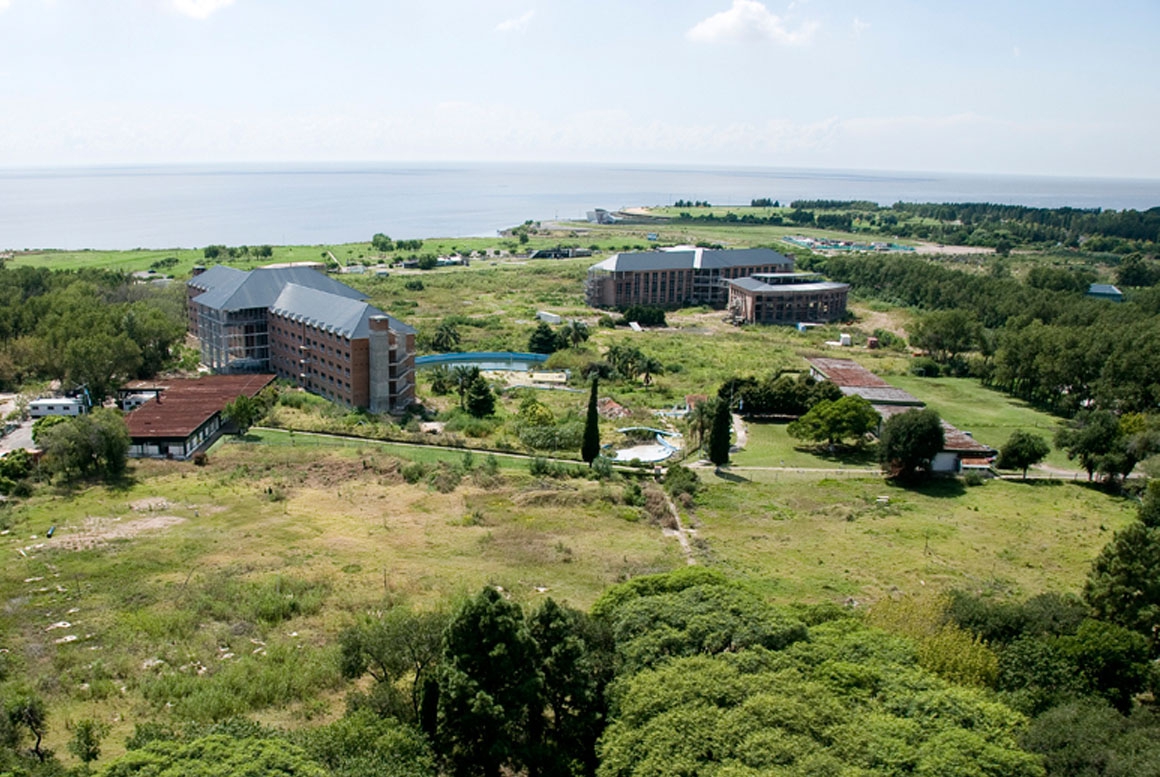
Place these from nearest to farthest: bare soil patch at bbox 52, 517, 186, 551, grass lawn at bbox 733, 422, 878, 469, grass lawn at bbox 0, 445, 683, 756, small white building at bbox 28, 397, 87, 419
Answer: grass lawn at bbox 0, 445, 683, 756
bare soil patch at bbox 52, 517, 186, 551
grass lawn at bbox 733, 422, 878, 469
small white building at bbox 28, 397, 87, 419

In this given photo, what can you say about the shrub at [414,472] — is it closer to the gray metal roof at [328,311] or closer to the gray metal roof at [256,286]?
the gray metal roof at [328,311]

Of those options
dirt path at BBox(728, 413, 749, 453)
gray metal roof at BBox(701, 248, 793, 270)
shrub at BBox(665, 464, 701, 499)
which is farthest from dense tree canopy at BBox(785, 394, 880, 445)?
gray metal roof at BBox(701, 248, 793, 270)

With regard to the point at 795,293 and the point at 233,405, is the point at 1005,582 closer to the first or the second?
the point at 233,405

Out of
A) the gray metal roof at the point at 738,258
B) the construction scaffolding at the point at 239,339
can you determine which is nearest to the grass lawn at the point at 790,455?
the construction scaffolding at the point at 239,339

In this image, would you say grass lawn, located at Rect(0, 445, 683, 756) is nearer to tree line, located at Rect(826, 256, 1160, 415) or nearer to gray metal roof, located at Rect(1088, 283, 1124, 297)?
tree line, located at Rect(826, 256, 1160, 415)

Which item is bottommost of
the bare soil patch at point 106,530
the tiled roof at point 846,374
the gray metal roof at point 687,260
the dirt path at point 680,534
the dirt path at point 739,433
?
the dirt path at point 680,534
